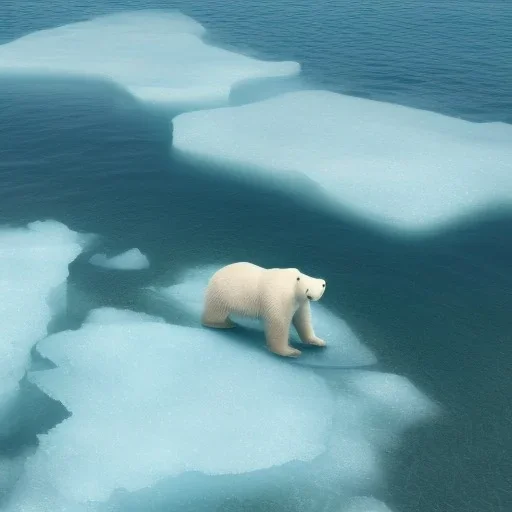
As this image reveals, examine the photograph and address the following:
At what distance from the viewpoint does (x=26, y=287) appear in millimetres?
12047

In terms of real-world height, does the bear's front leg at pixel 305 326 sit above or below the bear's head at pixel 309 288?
below

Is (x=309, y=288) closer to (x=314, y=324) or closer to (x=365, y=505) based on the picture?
(x=314, y=324)

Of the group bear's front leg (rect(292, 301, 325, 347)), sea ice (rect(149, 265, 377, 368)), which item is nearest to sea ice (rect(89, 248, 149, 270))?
sea ice (rect(149, 265, 377, 368))

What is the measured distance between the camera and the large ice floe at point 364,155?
15.3 metres

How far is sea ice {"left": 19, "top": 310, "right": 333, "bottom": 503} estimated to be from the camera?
27.3 ft

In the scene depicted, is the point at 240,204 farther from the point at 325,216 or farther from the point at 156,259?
the point at 156,259

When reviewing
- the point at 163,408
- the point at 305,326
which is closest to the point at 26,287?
the point at 163,408

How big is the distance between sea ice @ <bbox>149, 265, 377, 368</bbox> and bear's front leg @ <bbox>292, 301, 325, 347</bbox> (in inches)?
5.4

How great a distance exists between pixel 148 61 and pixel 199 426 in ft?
68.0

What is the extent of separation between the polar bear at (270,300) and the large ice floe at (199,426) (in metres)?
0.38

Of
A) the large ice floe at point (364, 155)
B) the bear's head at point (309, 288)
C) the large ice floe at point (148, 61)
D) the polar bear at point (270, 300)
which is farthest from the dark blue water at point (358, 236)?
the bear's head at point (309, 288)

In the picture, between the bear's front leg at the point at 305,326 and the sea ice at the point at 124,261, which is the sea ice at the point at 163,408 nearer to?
the bear's front leg at the point at 305,326

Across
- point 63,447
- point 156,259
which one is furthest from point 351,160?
point 63,447

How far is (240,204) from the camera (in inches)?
630
